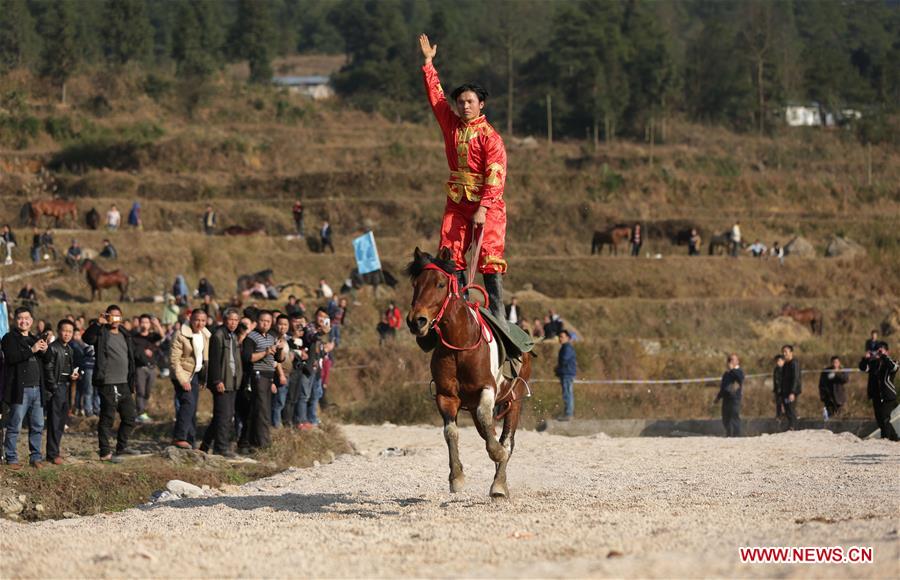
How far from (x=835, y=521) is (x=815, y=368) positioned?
2847cm

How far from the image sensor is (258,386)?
1947 cm

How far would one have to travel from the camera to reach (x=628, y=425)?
27.1m

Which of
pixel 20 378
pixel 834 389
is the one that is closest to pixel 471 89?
pixel 20 378

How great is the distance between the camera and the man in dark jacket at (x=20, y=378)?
1596 cm

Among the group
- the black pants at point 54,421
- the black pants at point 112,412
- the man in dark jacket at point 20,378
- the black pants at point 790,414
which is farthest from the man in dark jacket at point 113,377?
the black pants at point 790,414

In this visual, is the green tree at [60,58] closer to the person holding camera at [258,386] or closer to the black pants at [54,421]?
the person holding camera at [258,386]

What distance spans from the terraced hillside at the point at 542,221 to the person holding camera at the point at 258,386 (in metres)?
8.96

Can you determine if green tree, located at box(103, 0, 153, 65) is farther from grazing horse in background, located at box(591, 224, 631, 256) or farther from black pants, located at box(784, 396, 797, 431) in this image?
black pants, located at box(784, 396, 797, 431)

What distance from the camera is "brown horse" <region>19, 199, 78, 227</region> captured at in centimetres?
5502

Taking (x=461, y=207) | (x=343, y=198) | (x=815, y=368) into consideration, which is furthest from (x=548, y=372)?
(x=343, y=198)

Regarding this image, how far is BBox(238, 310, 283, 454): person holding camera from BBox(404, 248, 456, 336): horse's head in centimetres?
769

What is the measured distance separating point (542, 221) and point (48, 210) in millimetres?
22874

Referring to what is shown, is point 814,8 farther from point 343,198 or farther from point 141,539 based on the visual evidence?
point 141,539

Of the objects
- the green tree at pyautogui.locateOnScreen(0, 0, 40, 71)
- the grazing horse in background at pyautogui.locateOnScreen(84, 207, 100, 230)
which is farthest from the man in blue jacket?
the green tree at pyautogui.locateOnScreen(0, 0, 40, 71)
